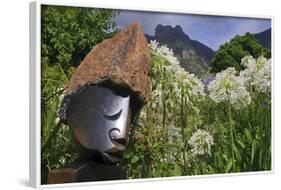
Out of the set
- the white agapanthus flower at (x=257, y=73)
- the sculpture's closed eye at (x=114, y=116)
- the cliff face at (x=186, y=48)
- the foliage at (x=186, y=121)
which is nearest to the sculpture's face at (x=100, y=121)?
the sculpture's closed eye at (x=114, y=116)

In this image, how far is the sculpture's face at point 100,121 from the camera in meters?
5.13

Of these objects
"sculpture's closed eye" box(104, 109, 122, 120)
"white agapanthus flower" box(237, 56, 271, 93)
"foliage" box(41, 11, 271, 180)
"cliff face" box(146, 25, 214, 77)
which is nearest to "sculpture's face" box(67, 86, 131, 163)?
"sculpture's closed eye" box(104, 109, 122, 120)

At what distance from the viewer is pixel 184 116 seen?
18.4 feet

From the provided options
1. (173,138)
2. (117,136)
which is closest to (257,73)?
(173,138)

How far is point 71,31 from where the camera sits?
5.18m

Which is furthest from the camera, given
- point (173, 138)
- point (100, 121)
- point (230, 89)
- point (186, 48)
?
point (230, 89)

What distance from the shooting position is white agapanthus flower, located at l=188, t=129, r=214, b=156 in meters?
5.66

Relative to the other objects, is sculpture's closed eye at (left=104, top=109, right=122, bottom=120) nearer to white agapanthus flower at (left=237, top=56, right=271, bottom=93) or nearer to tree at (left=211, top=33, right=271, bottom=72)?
tree at (left=211, top=33, right=271, bottom=72)

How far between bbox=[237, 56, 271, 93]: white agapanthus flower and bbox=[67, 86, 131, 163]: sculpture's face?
3.87 feet

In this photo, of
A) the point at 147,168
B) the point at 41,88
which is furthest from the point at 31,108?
the point at 147,168

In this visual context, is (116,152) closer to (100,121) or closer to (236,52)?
(100,121)

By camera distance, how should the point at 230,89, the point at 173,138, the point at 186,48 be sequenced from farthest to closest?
1. the point at 230,89
2. the point at 186,48
3. the point at 173,138

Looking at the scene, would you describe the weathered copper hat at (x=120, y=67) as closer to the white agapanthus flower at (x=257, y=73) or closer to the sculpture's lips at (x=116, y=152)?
the sculpture's lips at (x=116, y=152)

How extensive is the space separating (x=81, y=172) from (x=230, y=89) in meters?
1.46
